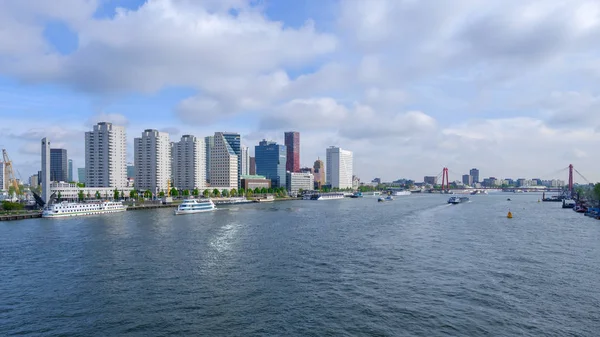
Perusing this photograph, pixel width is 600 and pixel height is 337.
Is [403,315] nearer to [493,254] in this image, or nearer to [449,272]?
[449,272]

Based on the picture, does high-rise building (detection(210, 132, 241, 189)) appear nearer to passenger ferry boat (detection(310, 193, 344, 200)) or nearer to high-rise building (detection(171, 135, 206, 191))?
high-rise building (detection(171, 135, 206, 191))

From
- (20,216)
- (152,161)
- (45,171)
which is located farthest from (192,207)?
(152,161)

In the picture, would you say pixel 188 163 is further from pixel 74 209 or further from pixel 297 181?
pixel 297 181

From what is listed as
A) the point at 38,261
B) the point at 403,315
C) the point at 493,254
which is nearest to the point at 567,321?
the point at 403,315

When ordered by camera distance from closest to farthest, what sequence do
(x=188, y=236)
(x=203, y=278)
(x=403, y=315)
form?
(x=403, y=315)
(x=203, y=278)
(x=188, y=236)

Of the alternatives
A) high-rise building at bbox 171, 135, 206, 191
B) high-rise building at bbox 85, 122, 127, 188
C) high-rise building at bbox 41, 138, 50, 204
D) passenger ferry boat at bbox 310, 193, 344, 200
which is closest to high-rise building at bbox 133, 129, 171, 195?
high-rise building at bbox 85, 122, 127, 188

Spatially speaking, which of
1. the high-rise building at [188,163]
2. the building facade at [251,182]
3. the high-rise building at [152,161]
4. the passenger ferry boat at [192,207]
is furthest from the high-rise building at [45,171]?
the building facade at [251,182]
